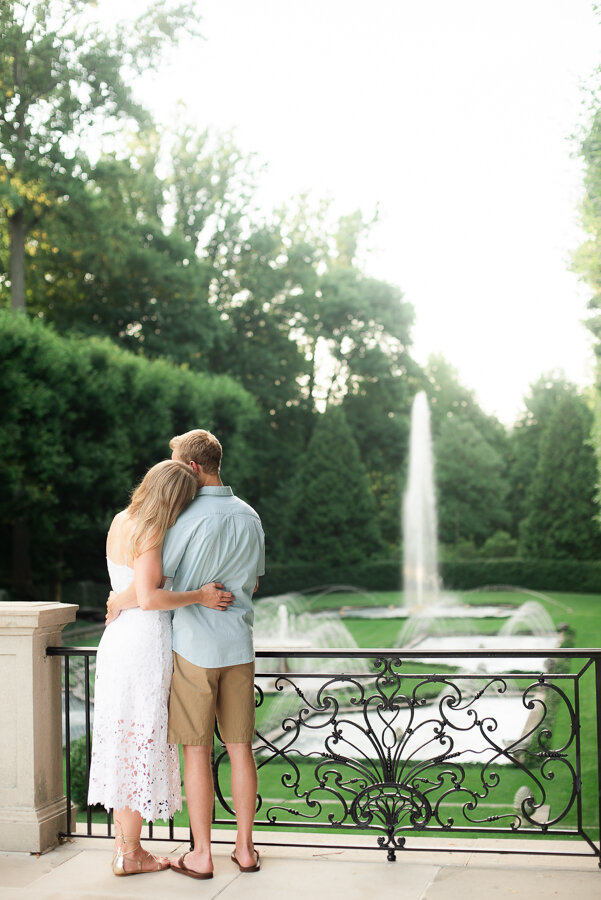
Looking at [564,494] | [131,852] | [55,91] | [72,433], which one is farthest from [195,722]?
[564,494]

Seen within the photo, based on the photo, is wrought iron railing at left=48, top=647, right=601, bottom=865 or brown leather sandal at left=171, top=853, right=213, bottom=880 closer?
brown leather sandal at left=171, top=853, right=213, bottom=880

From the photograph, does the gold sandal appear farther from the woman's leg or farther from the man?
the man

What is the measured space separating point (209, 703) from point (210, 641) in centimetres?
24

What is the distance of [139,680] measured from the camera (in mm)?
3396

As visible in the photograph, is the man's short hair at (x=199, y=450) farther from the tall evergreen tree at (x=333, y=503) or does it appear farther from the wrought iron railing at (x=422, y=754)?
the tall evergreen tree at (x=333, y=503)

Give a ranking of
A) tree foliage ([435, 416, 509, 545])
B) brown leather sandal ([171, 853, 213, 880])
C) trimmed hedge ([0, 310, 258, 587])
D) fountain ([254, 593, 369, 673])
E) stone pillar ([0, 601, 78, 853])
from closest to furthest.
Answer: brown leather sandal ([171, 853, 213, 880]), stone pillar ([0, 601, 78, 853]), fountain ([254, 593, 369, 673]), trimmed hedge ([0, 310, 258, 587]), tree foliage ([435, 416, 509, 545])

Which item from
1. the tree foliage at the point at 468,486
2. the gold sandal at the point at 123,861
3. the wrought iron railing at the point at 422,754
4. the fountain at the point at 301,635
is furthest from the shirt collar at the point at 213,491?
the tree foliage at the point at 468,486

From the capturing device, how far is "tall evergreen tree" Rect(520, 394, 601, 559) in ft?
97.2

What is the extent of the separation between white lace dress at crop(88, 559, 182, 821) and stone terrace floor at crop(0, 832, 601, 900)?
0.36m

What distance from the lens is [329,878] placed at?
3.57 meters

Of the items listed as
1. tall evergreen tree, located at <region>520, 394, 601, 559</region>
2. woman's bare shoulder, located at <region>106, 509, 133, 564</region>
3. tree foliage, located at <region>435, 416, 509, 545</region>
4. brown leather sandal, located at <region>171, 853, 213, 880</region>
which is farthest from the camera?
tree foliage, located at <region>435, 416, 509, 545</region>

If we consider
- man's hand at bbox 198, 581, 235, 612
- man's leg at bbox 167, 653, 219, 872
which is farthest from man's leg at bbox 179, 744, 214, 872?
man's hand at bbox 198, 581, 235, 612

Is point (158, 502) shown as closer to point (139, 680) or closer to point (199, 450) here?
point (199, 450)

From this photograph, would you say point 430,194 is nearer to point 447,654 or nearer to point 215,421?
point 215,421
